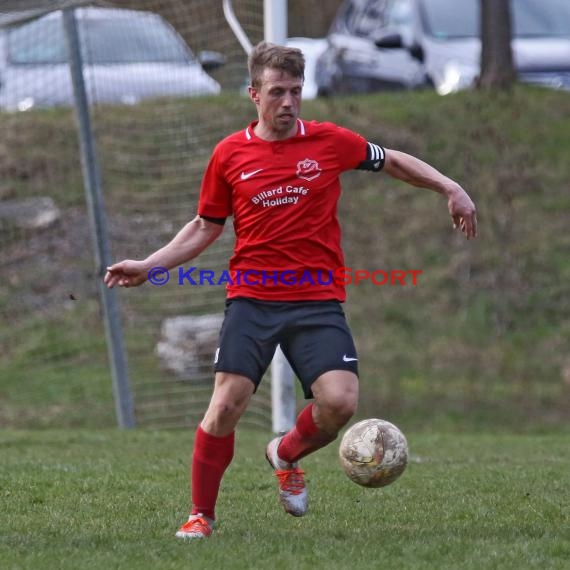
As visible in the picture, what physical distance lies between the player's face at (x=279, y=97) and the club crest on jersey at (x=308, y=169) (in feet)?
0.56

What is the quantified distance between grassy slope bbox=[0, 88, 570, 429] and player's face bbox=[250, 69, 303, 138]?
6542 mm

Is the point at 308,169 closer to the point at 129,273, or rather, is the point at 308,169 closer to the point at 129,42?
the point at 129,273

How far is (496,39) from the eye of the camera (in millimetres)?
16125

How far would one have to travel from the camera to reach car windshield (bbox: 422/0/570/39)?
55.3 ft

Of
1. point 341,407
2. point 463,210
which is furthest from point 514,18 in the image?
point 341,407

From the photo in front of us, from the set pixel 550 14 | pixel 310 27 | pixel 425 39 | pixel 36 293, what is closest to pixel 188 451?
pixel 36 293

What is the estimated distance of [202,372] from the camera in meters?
11.9

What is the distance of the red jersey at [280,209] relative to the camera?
17.3 ft

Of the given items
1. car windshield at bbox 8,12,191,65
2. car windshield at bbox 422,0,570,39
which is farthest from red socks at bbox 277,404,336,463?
car windshield at bbox 422,0,570,39

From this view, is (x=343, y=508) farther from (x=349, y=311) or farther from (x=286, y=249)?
(x=349, y=311)

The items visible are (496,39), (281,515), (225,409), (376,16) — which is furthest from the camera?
(376,16)

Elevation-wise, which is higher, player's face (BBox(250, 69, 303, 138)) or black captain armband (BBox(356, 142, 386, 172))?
player's face (BBox(250, 69, 303, 138))

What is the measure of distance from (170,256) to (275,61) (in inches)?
37.6

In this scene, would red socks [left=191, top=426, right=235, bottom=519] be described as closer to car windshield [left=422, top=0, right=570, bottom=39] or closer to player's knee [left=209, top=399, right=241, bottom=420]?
player's knee [left=209, top=399, right=241, bottom=420]
